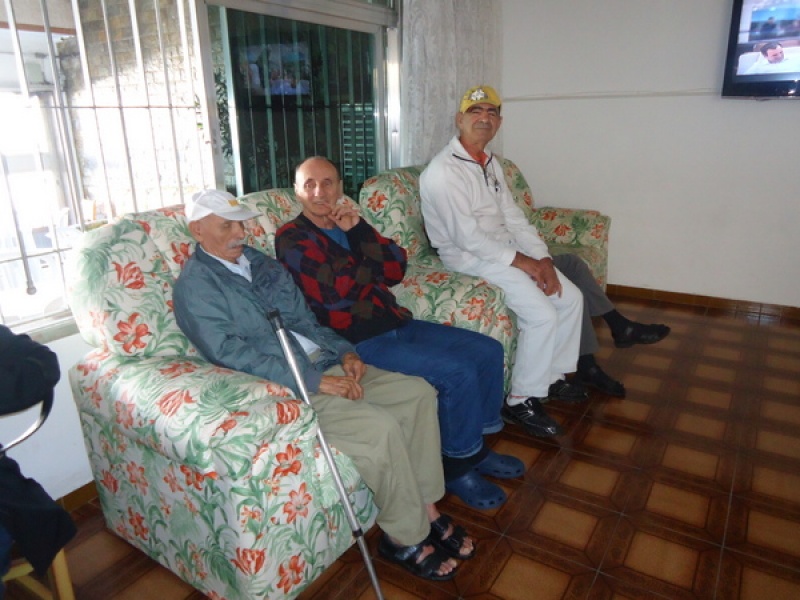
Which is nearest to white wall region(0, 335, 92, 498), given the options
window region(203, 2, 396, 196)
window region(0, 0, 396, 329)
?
window region(0, 0, 396, 329)

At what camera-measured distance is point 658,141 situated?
147 inches

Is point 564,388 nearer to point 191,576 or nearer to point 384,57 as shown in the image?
point 191,576

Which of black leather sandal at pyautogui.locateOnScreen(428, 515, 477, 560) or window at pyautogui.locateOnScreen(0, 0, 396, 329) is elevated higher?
window at pyautogui.locateOnScreen(0, 0, 396, 329)

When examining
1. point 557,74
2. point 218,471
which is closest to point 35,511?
point 218,471

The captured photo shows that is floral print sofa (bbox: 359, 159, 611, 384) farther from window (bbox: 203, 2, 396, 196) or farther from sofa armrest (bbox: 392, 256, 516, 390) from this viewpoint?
window (bbox: 203, 2, 396, 196)

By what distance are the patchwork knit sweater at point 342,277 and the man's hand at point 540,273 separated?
0.66m

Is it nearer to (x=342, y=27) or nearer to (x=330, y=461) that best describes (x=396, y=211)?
(x=342, y=27)

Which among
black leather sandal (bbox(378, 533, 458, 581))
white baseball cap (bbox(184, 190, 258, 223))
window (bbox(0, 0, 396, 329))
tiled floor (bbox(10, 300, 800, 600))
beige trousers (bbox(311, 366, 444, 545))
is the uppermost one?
window (bbox(0, 0, 396, 329))

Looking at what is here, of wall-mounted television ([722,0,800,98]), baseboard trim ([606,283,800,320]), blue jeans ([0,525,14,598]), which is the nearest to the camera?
blue jeans ([0,525,14,598])

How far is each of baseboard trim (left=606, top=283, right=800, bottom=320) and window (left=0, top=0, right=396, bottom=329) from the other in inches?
80.3

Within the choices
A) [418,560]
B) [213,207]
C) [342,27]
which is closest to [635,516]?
[418,560]

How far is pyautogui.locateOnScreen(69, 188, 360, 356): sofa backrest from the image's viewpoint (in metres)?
1.61

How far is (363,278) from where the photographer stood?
1995 mm

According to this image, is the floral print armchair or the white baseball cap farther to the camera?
the white baseball cap
